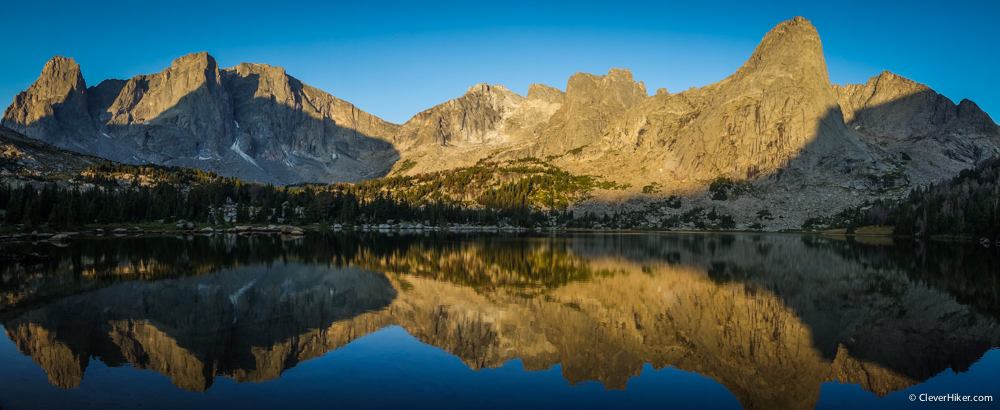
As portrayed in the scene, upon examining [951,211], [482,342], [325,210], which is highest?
[951,211]

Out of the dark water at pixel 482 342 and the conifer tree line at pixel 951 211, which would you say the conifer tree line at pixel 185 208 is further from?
the conifer tree line at pixel 951 211

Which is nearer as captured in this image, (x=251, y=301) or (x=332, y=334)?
(x=332, y=334)

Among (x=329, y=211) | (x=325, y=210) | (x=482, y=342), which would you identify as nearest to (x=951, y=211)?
(x=482, y=342)

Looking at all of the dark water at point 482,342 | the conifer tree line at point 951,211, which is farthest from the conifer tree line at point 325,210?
the dark water at point 482,342

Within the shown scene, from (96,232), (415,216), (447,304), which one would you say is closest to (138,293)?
(447,304)

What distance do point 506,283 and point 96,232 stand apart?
98907 millimetres

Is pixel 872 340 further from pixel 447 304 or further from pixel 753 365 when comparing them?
pixel 447 304

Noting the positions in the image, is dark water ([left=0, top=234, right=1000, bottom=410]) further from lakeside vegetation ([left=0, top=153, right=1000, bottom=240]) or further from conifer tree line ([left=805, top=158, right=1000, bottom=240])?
conifer tree line ([left=805, top=158, right=1000, bottom=240])

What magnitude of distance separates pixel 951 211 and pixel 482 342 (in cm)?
16120

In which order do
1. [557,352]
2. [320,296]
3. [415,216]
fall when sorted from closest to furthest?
[557,352], [320,296], [415,216]

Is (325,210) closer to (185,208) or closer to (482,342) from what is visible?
(185,208)

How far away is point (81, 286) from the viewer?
30094 millimetres

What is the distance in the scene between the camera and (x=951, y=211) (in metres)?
130

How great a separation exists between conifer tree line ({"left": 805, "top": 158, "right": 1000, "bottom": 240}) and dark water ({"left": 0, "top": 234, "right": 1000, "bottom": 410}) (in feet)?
344
